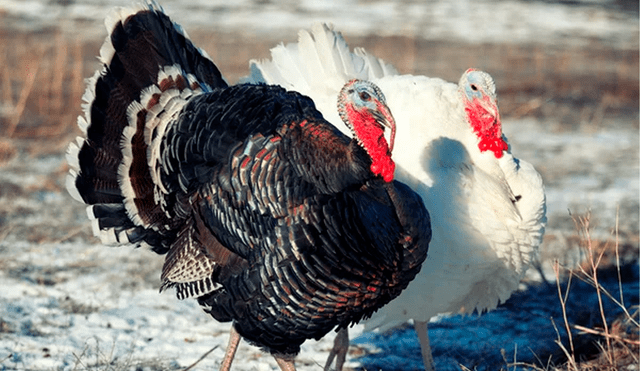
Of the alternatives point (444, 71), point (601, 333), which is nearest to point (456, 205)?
point (601, 333)

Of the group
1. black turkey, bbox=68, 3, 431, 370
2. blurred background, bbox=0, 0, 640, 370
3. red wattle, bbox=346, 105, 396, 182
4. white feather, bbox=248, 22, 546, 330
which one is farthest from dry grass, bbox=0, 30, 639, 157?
red wattle, bbox=346, 105, 396, 182

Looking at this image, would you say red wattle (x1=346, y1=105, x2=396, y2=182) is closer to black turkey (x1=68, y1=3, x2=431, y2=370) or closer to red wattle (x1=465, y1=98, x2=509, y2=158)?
black turkey (x1=68, y1=3, x2=431, y2=370)

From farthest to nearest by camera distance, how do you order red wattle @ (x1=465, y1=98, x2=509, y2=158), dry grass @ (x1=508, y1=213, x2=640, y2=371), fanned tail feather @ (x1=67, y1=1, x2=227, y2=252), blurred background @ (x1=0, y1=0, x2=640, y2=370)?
blurred background @ (x1=0, y1=0, x2=640, y2=370) < red wattle @ (x1=465, y1=98, x2=509, y2=158) < fanned tail feather @ (x1=67, y1=1, x2=227, y2=252) < dry grass @ (x1=508, y1=213, x2=640, y2=371)

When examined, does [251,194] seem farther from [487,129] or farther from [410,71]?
[410,71]

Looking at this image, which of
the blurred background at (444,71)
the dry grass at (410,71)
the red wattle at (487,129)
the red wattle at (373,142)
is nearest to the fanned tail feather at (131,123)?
the red wattle at (373,142)

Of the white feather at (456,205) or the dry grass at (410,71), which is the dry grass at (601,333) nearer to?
the white feather at (456,205)

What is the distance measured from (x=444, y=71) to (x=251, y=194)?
8355mm

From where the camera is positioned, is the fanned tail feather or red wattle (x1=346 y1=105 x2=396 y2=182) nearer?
red wattle (x1=346 y1=105 x2=396 y2=182)

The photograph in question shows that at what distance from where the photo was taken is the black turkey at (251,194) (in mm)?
3141

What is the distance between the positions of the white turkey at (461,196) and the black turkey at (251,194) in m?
0.55

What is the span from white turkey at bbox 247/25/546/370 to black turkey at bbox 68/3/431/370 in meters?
0.55

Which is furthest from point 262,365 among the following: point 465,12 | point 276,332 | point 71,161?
point 465,12

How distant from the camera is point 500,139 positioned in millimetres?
4074

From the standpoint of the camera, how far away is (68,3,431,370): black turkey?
314 centimetres
